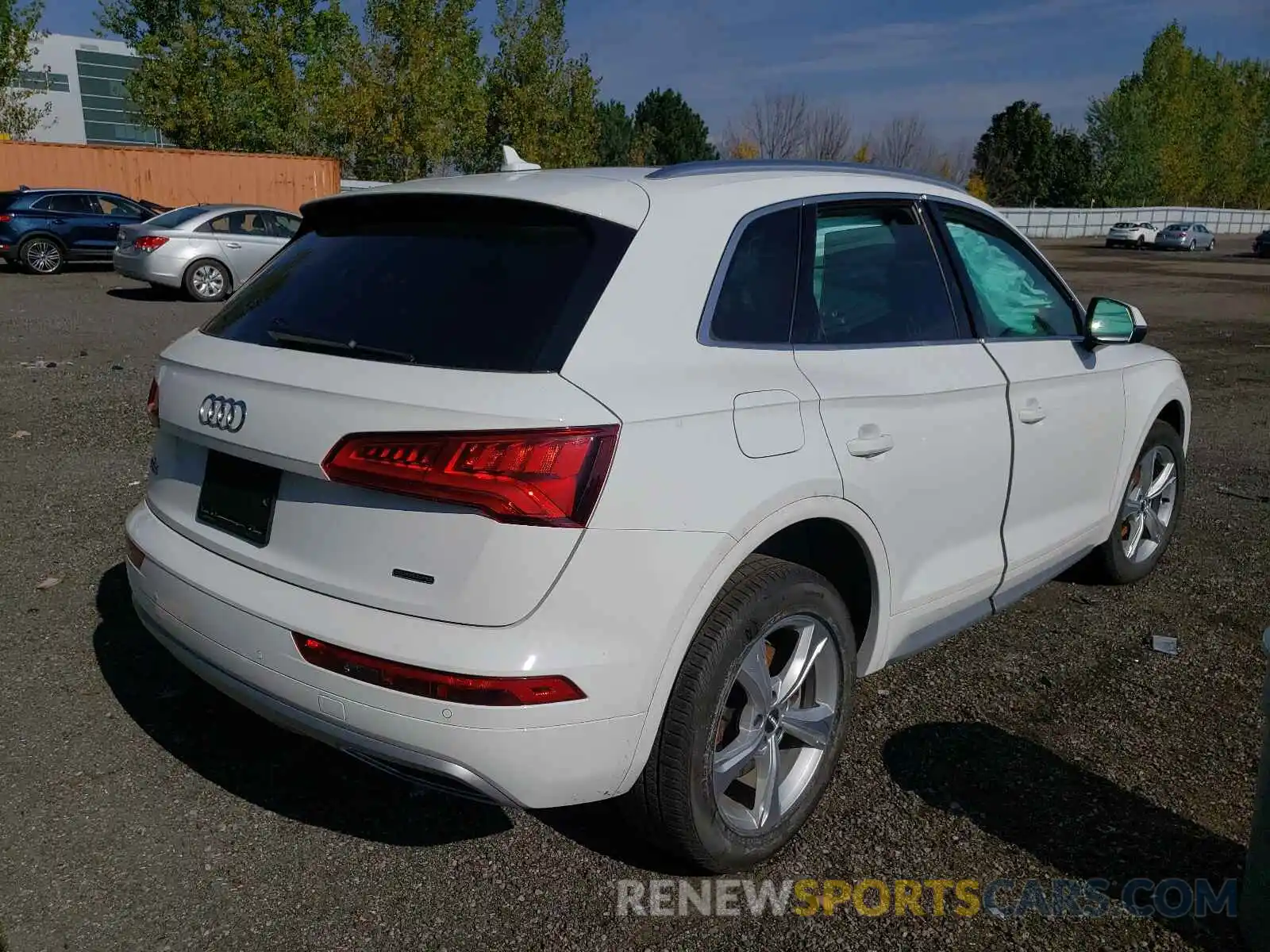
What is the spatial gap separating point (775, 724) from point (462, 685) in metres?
0.98

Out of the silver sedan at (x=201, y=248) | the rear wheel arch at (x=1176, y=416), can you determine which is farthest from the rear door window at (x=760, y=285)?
the silver sedan at (x=201, y=248)

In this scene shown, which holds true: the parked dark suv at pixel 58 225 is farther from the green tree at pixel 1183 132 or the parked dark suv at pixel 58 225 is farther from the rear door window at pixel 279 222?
the green tree at pixel 1183 132

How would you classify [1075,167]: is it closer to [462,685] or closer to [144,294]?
[144,294]

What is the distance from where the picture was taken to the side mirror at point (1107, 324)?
403 centimetres

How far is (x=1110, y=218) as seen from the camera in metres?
65.0

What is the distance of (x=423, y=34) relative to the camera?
38031 millimetres

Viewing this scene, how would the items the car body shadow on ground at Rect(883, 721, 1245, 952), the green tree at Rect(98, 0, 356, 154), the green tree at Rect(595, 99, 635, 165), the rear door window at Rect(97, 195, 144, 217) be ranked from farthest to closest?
the green tree at Rect(595, 99, 635, 165) → the green tree at Rect(98, 0, 356, 154) → the rear door window at Rect(97, 195, 144, 217) → the car body shadow on ground at Rect(883, 721, 1245, 952)

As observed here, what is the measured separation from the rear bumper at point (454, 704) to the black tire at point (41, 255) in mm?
21615

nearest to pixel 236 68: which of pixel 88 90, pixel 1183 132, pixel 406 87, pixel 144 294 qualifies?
pixel 406 87

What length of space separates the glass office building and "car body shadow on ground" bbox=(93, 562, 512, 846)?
263 ft

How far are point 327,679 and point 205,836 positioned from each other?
88cm

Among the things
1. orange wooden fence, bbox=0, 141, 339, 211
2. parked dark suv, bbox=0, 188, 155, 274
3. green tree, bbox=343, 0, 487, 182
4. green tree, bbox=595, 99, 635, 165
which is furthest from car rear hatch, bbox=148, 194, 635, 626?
green tree, bbox=595, 99, 635, 165

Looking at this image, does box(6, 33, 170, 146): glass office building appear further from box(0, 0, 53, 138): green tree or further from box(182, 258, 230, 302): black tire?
box(182, 258, 230, 302): black tire

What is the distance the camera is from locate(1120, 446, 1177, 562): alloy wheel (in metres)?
4.82
